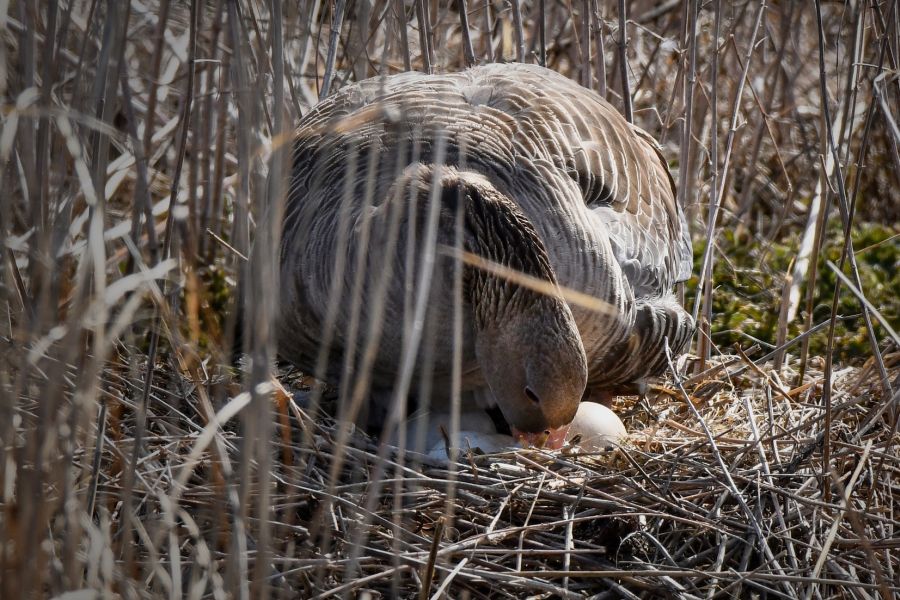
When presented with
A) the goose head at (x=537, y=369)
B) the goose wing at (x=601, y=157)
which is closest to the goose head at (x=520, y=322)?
the goose head at (x=537, y=369)

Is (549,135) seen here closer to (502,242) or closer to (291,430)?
(502,242)

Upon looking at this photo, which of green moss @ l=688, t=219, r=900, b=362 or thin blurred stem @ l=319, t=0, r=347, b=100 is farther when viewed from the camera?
green moss @ l=688, t=219, r=900, b=362

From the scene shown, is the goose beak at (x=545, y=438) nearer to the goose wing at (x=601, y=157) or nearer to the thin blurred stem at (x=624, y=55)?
the goose wing at (x=601, y=157)

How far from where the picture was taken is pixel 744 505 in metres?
3.21

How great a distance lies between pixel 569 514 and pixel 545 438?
1.98 ft

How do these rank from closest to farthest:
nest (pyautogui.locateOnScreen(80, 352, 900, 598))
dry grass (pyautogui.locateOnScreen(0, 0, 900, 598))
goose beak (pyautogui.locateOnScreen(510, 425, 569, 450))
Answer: dry grass (pyautogui.locateOnScreen(0, 0, 900, 598)), nest (pyautogui.locateOnScreen(80, 352, 900, 598)), goose beak (pyautogui.locateOnScreen(510, 425, 569, 450))

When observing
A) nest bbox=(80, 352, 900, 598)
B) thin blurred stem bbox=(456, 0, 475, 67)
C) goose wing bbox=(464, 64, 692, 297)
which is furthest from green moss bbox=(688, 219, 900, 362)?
thin blurred stem bbox=(456, 0, 475, 67)

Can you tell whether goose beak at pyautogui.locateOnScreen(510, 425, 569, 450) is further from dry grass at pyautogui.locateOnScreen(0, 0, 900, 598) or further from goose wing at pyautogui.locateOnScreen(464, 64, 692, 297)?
goose wing at pyautogui.locateOnScreen(464, 64, 692, 297)

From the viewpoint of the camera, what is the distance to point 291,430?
3.81m

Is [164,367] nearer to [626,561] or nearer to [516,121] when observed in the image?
[516,121]

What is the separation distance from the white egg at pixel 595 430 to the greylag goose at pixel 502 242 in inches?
5.0

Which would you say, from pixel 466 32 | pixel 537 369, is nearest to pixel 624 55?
pixel 466 32

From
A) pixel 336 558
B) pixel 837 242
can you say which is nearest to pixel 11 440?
pixel 336 558

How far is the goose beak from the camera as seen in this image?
12.5ft
